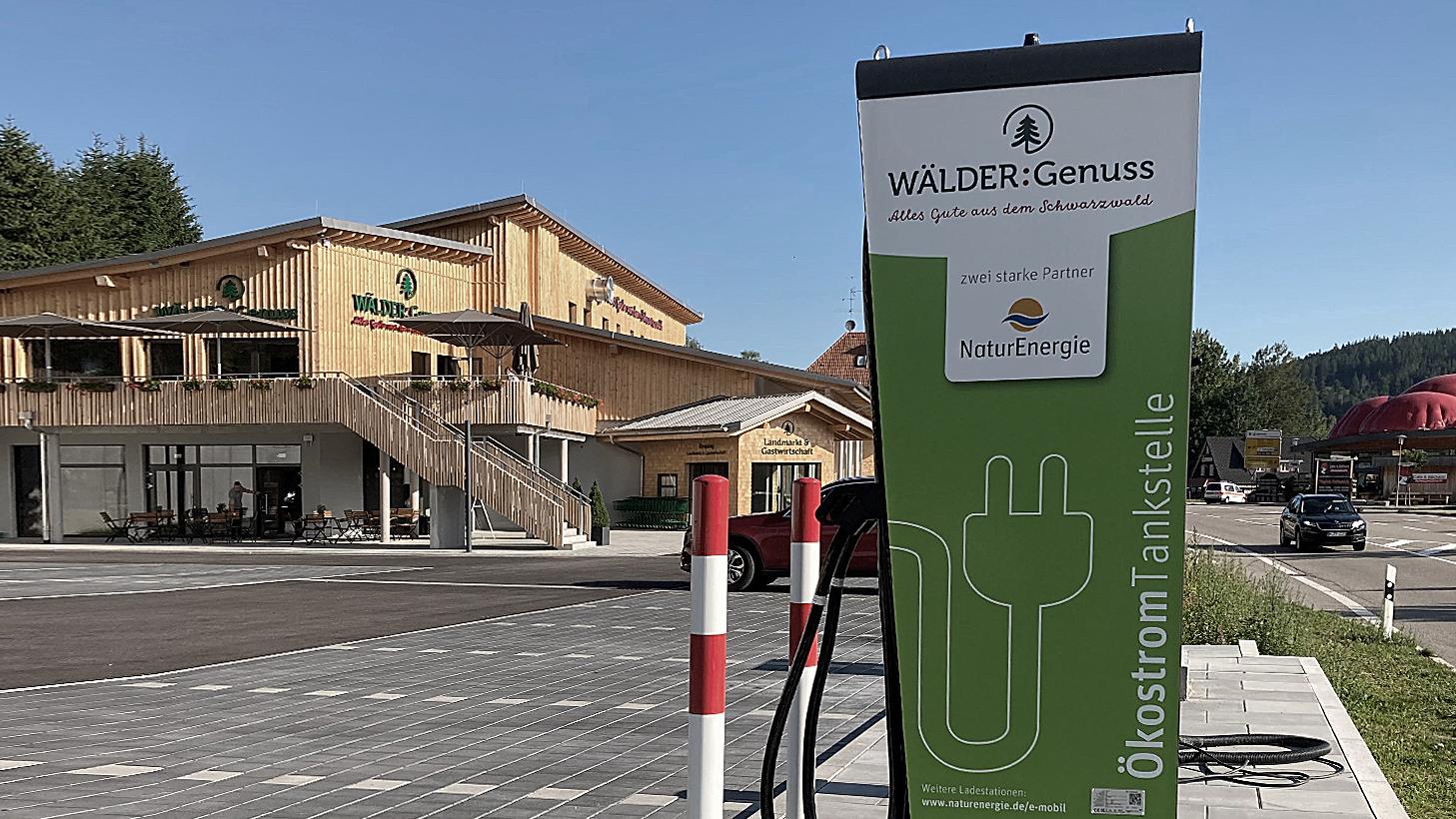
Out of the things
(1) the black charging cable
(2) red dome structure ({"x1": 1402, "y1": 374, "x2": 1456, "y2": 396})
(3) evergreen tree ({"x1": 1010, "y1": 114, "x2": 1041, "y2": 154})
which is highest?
(2) red dome structure ({"x1": 1402, "y1": 374, "x2": 1456, "y2": 396})

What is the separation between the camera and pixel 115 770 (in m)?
6.50

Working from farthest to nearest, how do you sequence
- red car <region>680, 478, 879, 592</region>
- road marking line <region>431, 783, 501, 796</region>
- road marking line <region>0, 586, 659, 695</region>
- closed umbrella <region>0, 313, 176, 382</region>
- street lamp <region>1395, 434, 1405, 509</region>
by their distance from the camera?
1. street lamp <region>1395, 434, 1405, 509</region>
2. closed umbrella <region>0, 313, 176, 382</region>
3. red car <region>680, 478, 879, 592</region>
4. road marking line <region>0, 586, 659, 695</region>
5. road marking line <region>431, 783, 501, 796</region>

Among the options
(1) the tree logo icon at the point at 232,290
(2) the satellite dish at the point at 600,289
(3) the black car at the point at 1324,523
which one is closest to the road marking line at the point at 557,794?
(3) the black car at the point at 1324,523

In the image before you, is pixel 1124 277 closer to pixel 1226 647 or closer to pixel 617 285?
pixel 1226 647

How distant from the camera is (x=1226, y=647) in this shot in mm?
10531

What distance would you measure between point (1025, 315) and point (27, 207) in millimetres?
57665

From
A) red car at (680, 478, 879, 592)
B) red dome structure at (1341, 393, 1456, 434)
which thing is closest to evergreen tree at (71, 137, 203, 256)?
red car at (680, 478, 879, 592)

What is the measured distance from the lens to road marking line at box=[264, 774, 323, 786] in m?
6.13

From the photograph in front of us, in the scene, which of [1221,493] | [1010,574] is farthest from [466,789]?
[1221,493]

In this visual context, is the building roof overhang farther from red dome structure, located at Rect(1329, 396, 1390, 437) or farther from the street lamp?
red dome structure, located at Rect(1329, 396, 1390, 437)

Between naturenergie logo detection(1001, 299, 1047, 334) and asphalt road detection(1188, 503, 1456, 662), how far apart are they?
11.5m

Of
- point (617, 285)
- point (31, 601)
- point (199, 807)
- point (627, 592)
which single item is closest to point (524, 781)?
point (199, 807)

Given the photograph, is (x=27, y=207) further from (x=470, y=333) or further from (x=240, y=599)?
(x=240, y=599)

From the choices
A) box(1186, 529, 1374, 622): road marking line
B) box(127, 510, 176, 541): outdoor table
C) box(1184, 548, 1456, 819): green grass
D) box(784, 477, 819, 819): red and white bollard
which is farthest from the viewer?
box(127, 510, 176, 541): outdoor table
